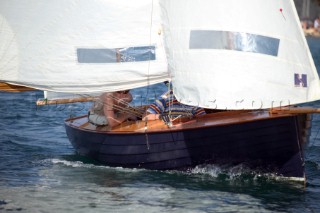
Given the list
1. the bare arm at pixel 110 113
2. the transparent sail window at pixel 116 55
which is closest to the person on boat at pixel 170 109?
the bare arm at pixel 110 113

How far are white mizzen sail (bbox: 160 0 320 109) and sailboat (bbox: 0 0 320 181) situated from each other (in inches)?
0.5

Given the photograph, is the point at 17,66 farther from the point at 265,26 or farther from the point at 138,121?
the point at 265,26

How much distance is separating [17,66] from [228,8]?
316 centimetres

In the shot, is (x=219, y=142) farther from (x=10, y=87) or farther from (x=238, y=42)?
→ (x=10, y=87)

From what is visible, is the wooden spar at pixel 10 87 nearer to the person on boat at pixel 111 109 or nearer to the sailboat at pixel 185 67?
the sailboat at pixel 185 67

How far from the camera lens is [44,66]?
12898 millimetres

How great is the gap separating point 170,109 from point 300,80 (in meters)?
2.00

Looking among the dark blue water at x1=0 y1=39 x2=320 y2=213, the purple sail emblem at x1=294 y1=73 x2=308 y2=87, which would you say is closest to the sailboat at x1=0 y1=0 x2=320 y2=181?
the purple sail emblem at x1=294 y1=73 x2=308 y2=87

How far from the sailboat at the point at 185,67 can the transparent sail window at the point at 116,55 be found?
1 cm

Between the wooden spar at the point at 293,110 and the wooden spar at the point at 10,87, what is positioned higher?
the wooden spar at the point at 10,87

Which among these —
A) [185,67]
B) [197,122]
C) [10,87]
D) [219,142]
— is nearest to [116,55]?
[185,67]

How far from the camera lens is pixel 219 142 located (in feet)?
40.4

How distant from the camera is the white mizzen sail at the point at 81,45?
12703mm

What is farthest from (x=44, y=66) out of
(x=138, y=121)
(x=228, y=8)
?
(x=228, y=8)
